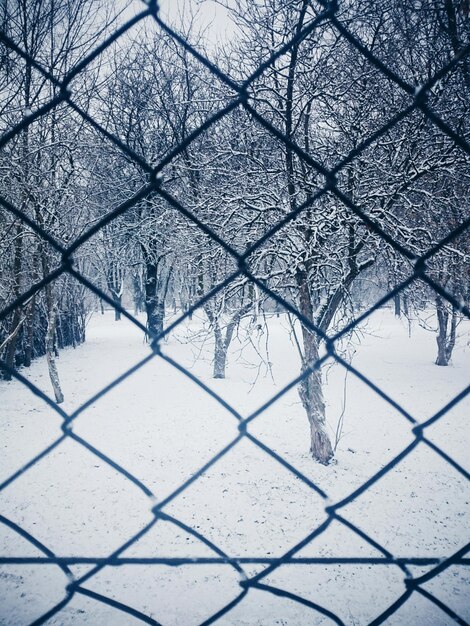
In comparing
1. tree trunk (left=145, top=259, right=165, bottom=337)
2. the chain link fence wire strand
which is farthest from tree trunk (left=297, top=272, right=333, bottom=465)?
tree trunk (left=145, top=259, right=165, bottom=337)

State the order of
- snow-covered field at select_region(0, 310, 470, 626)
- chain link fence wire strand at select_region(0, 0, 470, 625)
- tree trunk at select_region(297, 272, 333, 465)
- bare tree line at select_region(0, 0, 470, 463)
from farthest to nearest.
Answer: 1. tree trunk at select_region(297, 272, 333, 465)
2. bare tree line at select_region(0, 0, 470, 463)
3. snow-covered field at select_region(0, 310, 470, 626)
4. chain link fence wire strand at select_region(0, 0, 470, 625)

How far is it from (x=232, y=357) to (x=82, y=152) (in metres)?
9.17

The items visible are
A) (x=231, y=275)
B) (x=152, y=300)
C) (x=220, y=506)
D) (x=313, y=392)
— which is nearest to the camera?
(x=231, y=275)

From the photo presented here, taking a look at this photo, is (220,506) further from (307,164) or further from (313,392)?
(307,164)

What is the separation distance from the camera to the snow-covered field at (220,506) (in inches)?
135

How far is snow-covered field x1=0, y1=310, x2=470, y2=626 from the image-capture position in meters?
3.43

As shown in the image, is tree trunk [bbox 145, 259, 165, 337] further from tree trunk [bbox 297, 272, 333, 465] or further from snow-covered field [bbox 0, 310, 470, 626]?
tree trunk [bbox 297, 272, 333, 465]

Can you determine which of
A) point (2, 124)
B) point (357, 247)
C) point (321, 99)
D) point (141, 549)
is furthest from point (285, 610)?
point (2, 124)

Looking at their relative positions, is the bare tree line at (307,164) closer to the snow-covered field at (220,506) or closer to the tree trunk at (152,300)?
the snow-covered field at (220,506)

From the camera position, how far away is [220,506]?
16.3 ft

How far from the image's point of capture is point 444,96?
433cm

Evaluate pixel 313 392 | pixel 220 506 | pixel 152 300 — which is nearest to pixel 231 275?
pixel 220 506

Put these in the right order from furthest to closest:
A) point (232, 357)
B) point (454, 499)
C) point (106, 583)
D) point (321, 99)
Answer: point (232, 357)
point (454, 499)
point (321, 99)
point (106, 583)

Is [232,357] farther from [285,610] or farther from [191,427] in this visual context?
[285,610]
